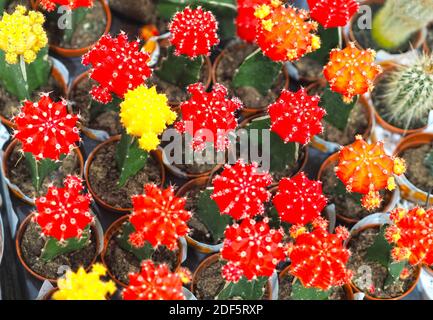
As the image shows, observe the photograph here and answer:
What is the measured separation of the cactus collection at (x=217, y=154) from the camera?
5.00 ft

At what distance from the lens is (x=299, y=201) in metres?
1.63

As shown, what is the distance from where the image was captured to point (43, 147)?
5.02 feet

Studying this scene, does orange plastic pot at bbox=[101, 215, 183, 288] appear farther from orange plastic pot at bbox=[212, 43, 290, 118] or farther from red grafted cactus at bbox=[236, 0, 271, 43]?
red grafted cactus at bbox=[236, 0, 271, 43]

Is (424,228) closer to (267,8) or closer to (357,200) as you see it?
(357,200)

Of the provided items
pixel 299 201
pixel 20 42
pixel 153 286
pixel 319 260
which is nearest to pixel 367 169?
pixel 299 201

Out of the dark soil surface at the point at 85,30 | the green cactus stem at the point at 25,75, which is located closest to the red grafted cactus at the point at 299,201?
the green cactus stem at the point at 25,75

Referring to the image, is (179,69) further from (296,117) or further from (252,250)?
(252,250)

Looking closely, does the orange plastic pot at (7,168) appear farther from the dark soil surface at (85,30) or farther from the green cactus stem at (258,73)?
the green cactus stem at (258,73)

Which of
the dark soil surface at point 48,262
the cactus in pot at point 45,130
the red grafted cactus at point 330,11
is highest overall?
the red grafted cactus at point 330,11

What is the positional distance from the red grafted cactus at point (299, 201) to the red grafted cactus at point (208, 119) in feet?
0.71

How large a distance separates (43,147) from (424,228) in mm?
987

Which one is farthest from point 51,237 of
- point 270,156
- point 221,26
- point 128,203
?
point 221,26

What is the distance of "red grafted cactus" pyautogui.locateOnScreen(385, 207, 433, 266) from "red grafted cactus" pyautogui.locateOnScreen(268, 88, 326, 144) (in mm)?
322

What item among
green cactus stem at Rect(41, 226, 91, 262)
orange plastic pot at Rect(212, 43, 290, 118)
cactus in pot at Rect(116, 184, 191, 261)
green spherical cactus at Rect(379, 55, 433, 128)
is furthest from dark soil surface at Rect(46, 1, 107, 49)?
green spherical cactus at Rect(379, 55, 433, 128)
